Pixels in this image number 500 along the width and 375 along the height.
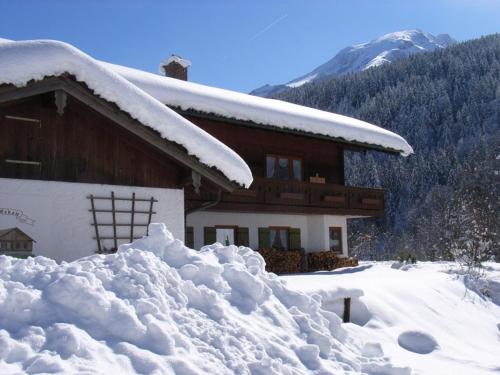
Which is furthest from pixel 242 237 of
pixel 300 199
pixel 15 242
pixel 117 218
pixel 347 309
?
pixel 15 242

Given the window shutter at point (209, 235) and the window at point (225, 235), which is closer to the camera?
the window shutter at point (209, 235)

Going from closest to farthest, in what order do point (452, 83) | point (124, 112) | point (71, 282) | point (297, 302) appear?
point (71, 282) < point (297, 302) < point (124, 112) < point (452, 83)

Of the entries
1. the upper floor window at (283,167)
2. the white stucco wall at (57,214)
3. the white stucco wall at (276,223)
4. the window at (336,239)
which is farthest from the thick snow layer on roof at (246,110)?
the white stucco wall at (57,214)

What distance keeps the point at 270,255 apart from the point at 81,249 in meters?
8.71

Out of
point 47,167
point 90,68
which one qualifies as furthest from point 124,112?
point 47,167

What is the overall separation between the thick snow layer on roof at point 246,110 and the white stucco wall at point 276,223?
3.20 meters

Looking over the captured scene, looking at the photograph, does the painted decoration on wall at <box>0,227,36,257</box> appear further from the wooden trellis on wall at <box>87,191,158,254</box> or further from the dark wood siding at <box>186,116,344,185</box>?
the dark wood siding at <box>186,116,344,185</box>

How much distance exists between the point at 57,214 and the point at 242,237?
890 cm

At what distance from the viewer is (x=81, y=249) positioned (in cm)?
1074

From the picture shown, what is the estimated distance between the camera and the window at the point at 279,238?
19.8 m

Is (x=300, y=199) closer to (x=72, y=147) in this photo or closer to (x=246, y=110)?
(x=246, y=110)

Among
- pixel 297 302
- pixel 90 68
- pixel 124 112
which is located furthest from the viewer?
pixel 124 112

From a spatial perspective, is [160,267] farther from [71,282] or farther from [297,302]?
[297,302]

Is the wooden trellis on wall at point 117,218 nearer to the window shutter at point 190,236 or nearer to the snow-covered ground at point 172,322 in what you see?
the snow-covered ground at point 172,322
